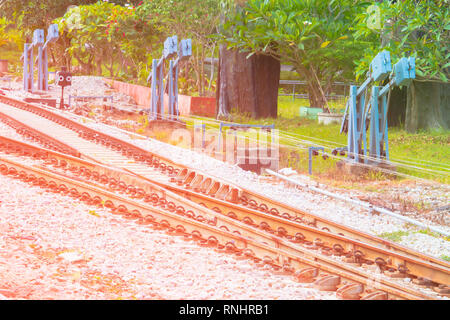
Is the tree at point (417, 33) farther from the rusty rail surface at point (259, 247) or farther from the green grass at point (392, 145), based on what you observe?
the rusty rail surface at point (259, 247)


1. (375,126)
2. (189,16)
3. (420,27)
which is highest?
(189,16)

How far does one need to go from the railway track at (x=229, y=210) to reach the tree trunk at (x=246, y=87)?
7270 mm

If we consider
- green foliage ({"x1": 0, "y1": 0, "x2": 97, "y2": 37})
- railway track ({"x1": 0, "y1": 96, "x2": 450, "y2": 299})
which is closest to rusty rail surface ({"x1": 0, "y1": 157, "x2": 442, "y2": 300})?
railway track ({"x1": 0, "y1": 96, "x2": 450, "y2": 299})

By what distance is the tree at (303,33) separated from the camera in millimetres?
19188

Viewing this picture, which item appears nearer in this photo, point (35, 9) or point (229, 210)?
point (229, 210)

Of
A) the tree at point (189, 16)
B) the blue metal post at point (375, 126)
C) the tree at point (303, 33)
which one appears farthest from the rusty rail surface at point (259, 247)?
the tree at point (189, 16)

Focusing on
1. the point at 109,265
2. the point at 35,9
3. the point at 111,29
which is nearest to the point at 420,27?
the point at 109,265

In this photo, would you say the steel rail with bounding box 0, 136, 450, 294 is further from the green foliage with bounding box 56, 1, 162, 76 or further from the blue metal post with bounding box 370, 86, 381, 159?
the green foliage with bounding box 56, 1, 162, 76

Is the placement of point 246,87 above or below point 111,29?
below

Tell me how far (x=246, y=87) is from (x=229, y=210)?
13.1 meters

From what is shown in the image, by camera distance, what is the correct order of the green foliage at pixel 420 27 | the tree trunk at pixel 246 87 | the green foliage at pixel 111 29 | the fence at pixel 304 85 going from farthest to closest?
the fence at pixel 304 85 < the green foliage at pixel 111 29 < the tree trunk at pixel 246 87 < the green foliage at pixel 420 27

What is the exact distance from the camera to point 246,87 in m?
21.9

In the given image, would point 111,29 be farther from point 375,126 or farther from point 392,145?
point 375,126
